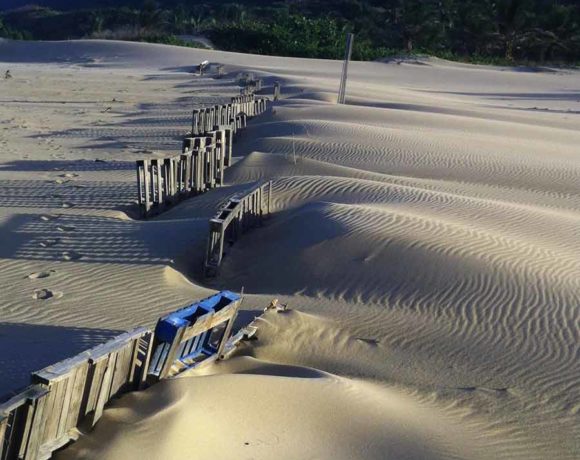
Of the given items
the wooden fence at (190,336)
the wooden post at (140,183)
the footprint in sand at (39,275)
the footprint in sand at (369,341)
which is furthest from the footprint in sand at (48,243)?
the footprint in sand at (369,341)

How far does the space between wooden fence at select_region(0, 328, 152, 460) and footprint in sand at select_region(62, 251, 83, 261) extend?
4.25 m

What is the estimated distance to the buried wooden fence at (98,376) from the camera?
482cm

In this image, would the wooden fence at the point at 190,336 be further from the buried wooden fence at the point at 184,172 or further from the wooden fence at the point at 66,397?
the buried wooden fence at the point at 184,172

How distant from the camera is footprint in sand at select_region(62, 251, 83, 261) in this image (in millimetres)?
10016

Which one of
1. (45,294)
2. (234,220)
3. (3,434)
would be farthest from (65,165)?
(3,434)

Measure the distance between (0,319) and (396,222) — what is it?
208 inches

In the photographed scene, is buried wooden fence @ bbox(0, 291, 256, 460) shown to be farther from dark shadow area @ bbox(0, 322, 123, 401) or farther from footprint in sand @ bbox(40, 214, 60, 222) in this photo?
footprint in sand @ bbox(40, 214, 60, 222)

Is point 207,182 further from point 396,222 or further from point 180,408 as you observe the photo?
point 180,408

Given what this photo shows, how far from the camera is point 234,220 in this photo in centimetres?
1112

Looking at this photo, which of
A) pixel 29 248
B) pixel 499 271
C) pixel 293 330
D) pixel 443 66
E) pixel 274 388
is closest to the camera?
pixel 274 388

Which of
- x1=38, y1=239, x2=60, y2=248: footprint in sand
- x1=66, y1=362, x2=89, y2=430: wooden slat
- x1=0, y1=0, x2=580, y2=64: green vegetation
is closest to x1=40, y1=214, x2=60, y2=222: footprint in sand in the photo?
x1=38, y1=239, x2=60, y2=248: footprint in sand

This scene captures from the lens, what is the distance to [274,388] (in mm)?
6207

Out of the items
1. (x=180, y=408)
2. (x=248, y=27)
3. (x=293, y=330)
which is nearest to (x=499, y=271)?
(x=293, y=330)

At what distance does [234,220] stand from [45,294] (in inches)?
122
